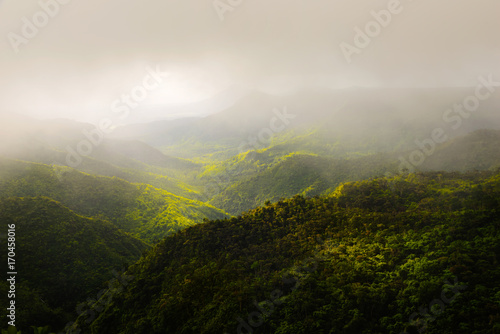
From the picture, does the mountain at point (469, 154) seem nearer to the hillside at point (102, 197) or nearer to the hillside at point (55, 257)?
the hillside at point (102, 197)

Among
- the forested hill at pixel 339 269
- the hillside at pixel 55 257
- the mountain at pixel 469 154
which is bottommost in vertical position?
the mountain at pixel 469 154

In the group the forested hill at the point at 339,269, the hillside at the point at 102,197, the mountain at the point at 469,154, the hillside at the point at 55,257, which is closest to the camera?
the forested hill at the point at 339,269

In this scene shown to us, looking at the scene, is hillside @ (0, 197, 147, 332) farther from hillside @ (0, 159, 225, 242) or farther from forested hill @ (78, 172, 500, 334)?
hillside @ (0, 159, 225, 242)

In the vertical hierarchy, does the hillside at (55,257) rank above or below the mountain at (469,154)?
above

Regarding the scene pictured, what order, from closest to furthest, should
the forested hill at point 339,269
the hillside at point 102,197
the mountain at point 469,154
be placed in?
1. the forested hill at point 339,269
2. the hillside at point 102,197
3. the mountain at point 469,154

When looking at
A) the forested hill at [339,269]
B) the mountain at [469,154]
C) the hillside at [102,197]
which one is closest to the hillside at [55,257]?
the forested hill at [339,269]

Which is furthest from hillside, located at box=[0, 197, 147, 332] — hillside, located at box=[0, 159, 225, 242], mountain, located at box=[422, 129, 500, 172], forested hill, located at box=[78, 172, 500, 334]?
mountain, located at box=[422, 129, 500, 172]

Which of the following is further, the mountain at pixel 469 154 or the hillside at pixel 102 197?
the mountain at pixel 469 154
